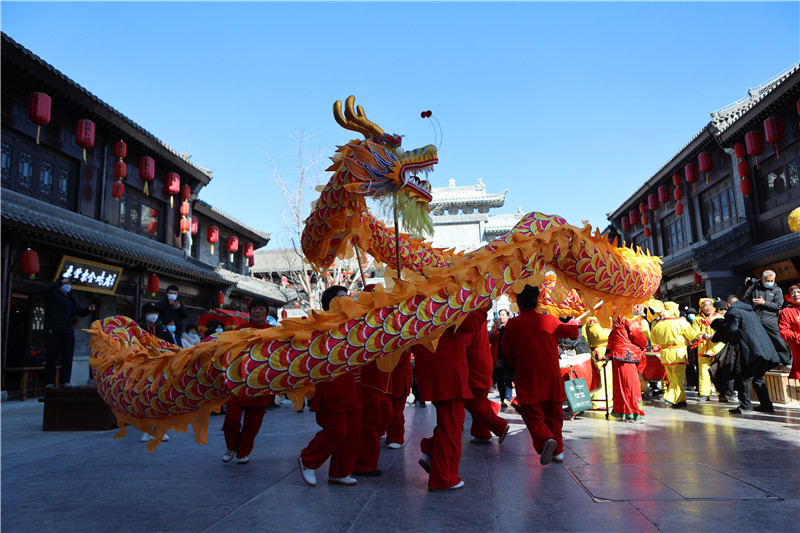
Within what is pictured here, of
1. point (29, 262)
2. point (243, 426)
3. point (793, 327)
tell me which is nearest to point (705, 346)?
point (793, 327)

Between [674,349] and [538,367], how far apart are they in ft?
13.5

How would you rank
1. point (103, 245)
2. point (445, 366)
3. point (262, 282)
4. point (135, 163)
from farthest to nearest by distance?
point (262, 282) → point (135, 163) → point (103, 245) → point (445, 366)

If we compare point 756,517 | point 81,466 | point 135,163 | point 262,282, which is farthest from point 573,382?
point 262,282

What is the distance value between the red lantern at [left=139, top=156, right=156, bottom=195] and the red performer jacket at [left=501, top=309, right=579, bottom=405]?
1240 centimetres

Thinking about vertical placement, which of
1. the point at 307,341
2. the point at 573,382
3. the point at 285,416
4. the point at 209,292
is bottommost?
the point at 285,416

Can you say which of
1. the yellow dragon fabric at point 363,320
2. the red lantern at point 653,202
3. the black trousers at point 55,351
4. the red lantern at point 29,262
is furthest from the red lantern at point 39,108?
the red lantern at point 653,202

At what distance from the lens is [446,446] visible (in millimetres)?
3275

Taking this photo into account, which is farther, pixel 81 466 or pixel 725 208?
pixel 725 208

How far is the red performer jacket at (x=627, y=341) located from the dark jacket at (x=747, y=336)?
3.76ft

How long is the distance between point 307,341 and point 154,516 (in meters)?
1.33

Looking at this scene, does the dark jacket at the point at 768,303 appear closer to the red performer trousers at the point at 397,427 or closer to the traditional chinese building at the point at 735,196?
the red performer trousers at the point at 397,427

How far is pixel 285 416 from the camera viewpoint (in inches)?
298

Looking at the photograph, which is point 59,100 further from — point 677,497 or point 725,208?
point 725,208

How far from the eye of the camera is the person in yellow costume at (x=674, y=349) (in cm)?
706
